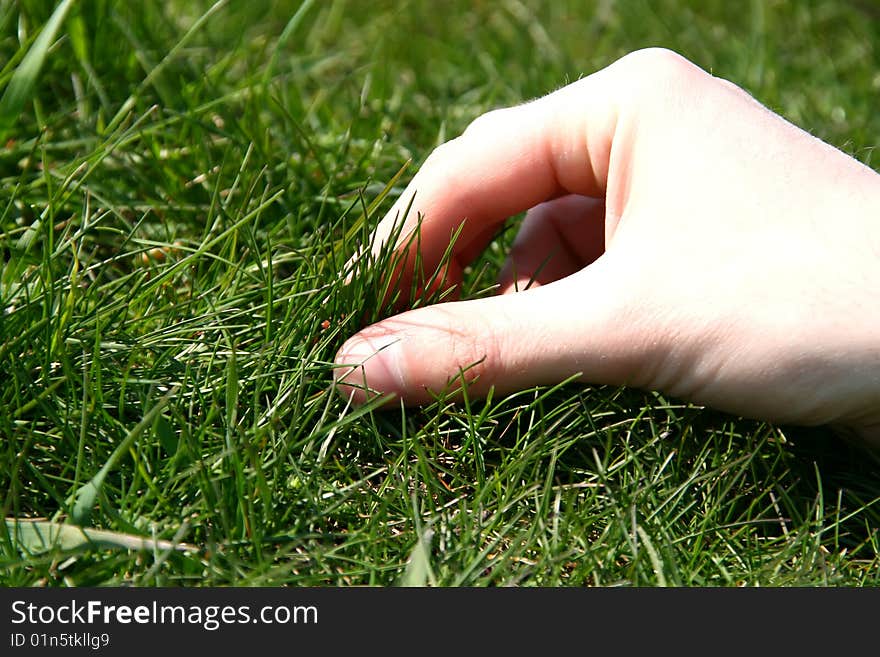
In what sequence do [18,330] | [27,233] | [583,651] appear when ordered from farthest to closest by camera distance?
[27,233] < [18,330] < [583,651]

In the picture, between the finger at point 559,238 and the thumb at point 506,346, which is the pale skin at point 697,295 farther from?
the finger at point 559,238

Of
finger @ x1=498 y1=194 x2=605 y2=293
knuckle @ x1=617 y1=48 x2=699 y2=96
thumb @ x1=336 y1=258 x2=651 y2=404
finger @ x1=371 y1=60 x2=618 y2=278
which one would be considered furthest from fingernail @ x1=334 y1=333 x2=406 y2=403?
knuckle @ x1=617 y1=48 x2=699 y2=96

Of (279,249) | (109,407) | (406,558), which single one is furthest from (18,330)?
(406,558)

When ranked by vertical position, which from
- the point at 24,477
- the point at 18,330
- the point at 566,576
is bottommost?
the point at 566,576

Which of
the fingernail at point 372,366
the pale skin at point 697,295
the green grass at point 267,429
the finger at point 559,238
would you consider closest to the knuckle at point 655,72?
the pale skin at point 697,295

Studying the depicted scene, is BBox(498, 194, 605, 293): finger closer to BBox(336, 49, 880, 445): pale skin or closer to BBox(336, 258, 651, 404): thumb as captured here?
BBox(336, 49, 880, 445): pale skin

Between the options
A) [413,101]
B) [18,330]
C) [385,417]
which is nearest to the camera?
[18,330]

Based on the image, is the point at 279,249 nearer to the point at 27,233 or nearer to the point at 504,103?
the point at 27,233

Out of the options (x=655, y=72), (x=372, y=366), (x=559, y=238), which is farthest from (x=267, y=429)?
(x=655, y=72)
